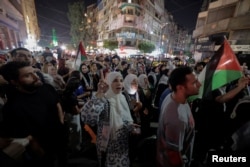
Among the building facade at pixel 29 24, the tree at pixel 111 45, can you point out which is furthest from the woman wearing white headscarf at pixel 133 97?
the tree at pixel 111 45

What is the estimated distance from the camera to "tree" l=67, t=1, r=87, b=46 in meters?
49.3

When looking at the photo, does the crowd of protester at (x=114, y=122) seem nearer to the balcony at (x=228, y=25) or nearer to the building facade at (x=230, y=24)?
the building facade at (x=230, y=24)

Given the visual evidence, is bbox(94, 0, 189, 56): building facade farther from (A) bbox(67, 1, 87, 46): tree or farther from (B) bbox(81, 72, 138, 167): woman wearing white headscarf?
(B) bbox(81, 72, 138, 167): woman wearing white headscarf

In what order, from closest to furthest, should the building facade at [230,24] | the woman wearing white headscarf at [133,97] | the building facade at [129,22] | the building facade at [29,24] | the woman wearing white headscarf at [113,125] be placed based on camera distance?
the woman wearing white headscarf at [113,125]
the woman wearing white headscarf at [133,97]
the building facade at [230,24]
the building facade at [29,24]
the building facade at [129,22]

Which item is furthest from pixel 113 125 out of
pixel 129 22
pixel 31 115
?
pixel 129 22

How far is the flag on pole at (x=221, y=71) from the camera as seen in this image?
9.11ft

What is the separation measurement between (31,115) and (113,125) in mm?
1122

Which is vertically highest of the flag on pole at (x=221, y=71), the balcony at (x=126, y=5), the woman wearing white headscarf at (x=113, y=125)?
the balcony at (x=126, y=5)

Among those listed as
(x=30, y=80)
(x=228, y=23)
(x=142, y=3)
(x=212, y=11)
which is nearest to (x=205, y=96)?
(x=30, y=80)

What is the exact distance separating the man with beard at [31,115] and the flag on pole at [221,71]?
2.62 meters

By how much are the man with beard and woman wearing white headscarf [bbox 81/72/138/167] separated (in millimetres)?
558

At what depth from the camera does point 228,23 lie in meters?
25.6

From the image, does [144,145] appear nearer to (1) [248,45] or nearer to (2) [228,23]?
(1) [248,45]

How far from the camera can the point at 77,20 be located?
163ft
